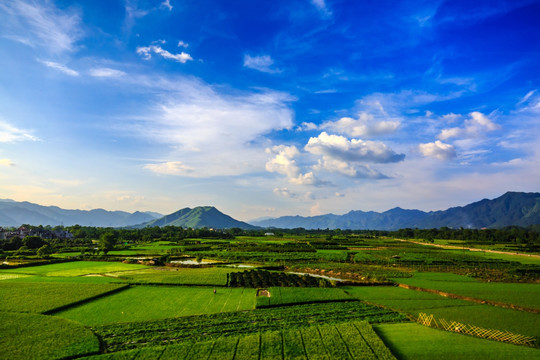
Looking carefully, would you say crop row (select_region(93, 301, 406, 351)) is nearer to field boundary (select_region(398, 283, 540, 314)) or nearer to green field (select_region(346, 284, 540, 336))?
green field (select_region(346, 284, 540, 336))

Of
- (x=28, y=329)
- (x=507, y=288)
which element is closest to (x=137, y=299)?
(x=28, y=329)

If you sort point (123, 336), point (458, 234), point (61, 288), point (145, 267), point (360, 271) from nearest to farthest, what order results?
point (123, 336), point (61, 288), point (360, 271), point (145, 267), point (458, 234)

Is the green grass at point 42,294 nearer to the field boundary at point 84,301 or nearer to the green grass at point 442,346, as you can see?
the field boundary at point 84,301

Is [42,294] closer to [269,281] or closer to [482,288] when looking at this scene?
[269,281]

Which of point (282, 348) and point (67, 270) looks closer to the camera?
point (282, 348)

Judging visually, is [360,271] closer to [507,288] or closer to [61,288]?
[507,288]

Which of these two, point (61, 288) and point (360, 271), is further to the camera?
point (360, 271)

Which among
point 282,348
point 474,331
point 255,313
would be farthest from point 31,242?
point 474,331
